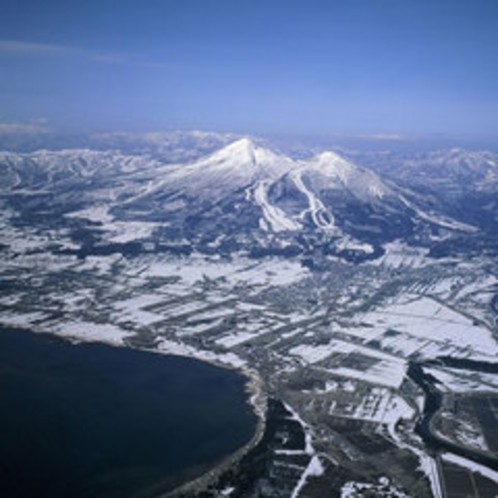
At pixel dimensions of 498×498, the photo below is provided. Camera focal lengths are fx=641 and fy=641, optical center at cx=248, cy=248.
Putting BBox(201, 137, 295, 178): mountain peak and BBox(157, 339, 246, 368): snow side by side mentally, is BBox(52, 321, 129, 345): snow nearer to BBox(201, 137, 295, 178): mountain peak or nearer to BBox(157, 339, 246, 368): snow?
BBox(157, 339, 246, 368): snow

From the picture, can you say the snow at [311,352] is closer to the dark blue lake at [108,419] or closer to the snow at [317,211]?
Result: the dark blue lake at [108,419]

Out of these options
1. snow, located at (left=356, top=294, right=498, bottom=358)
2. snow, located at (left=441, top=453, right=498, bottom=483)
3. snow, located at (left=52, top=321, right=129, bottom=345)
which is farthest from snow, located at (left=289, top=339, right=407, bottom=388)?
snow, located at (left=52, top=321, right=129, bottom=345)

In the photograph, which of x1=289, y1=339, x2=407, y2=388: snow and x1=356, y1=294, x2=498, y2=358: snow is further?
x1=356, y1=294, x2=498, y2=358: snow

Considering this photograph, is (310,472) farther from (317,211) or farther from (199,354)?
(317,211)

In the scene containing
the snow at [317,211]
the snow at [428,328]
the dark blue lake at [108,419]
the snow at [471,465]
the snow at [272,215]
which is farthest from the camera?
the snow at [317,211]

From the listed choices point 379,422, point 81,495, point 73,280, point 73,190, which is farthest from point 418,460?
point 73,190

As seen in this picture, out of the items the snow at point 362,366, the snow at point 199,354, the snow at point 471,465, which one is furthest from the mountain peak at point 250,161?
the snow at point 471,465
